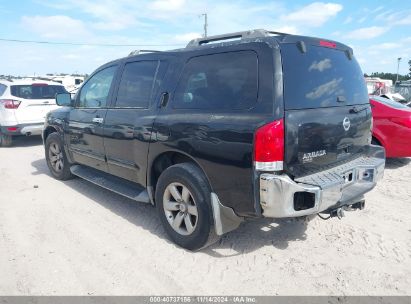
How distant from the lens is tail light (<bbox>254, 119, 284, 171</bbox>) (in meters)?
2.69

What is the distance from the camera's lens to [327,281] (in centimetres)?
293

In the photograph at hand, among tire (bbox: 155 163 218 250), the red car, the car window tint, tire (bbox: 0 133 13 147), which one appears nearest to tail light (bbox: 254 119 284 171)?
tire (bbox: 155 163 218 250)

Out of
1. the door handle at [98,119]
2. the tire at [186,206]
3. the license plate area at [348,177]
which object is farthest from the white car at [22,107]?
the license plate area at [348,177]

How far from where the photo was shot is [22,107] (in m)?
9.11

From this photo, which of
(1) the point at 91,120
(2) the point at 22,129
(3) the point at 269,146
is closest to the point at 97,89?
(1) the point at 91,120

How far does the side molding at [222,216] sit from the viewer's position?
3092 millimetres

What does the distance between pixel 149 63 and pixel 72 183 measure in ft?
9.45

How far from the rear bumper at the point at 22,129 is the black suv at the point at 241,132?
5.89m

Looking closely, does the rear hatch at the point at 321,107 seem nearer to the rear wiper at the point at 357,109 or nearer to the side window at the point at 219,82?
the rear wiper at the point at 357,109

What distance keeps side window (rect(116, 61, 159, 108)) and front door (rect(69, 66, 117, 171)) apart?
1.00 ft

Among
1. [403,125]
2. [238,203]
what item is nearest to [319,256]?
[238,203]

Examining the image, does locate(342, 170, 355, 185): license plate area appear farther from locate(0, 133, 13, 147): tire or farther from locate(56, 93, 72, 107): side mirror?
locate(0, 133, 13, 147): tire

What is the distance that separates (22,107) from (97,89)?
535cm

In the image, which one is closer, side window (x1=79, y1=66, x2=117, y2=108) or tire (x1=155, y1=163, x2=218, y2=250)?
tire (x1=155, y1=163, x2=218, y2=250)
